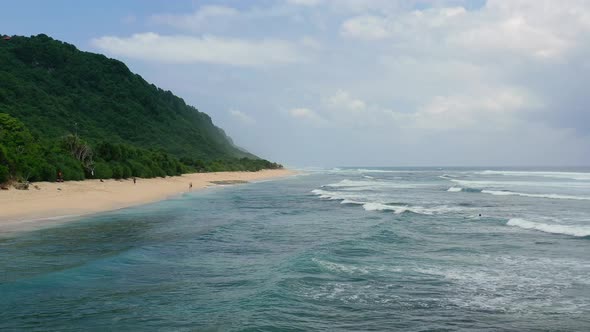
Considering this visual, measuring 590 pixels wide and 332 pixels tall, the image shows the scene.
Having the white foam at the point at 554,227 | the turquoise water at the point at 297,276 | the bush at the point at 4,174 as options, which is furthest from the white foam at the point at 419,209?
the bush at the point at 4,174

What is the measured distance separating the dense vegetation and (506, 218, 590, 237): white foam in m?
32.5

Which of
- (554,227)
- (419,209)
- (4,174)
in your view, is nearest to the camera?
(554,227)

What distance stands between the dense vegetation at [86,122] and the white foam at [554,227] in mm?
32540

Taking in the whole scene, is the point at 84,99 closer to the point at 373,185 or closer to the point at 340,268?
the point at 373,185

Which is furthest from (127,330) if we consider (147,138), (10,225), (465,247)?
(147,138)

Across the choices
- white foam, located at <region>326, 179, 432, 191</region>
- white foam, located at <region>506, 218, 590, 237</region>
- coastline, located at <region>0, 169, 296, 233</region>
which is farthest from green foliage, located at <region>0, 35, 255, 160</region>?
white foam, located at <region>506, 218, 590, 237</region>

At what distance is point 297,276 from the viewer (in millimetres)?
13438

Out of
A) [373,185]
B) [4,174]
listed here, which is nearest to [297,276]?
[4,174]

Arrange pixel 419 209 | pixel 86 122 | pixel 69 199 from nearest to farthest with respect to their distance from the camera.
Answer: pixel 69 199, pixel 419 209, pixel 86 122

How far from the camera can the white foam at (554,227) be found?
2172 cm

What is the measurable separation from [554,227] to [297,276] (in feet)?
52.7

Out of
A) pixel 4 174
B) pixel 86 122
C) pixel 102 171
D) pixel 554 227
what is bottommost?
pixel 554 227

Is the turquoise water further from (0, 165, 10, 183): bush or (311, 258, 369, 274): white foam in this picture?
(0, 165, 10, 183): bush

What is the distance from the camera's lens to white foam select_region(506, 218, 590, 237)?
71.3 feet
